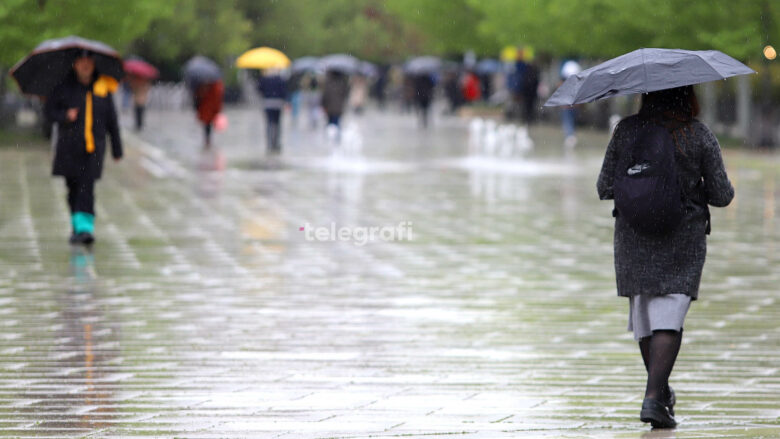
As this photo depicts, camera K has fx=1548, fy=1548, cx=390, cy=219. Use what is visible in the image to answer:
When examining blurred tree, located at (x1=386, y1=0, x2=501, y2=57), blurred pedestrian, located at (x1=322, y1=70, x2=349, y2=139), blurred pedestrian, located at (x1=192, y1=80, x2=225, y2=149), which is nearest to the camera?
blurred pedestrian, located at (x1=322, y1=70, x2=349, y2=139)

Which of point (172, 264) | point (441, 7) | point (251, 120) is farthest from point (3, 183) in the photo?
point (441, 7)

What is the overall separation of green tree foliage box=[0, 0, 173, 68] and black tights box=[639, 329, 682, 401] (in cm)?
2146

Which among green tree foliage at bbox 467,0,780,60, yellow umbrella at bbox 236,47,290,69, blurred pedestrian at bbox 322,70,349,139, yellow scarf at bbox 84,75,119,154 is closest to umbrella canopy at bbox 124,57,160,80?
yellow umbrella at bbox 236,47,290,69

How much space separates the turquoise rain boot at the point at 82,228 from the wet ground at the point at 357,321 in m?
0.20

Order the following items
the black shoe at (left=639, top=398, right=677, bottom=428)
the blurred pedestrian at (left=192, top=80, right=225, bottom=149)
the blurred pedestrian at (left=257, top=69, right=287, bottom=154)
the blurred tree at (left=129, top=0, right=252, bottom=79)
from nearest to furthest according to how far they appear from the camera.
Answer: the black shoe at (left=639, top=398, right=677, bottom=428) → the blurred pedestrian at (left=257, top=69, right=287, bottom=154) → the blurred pedestrian at (left=192, top=80, right=225, bottom=149) → the blurred tree at (left=129, top=0, right=252, bottom=79)

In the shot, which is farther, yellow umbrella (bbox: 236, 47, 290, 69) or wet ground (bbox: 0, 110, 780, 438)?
yellow umbrella (bbox: 236, 47, 290, 69)

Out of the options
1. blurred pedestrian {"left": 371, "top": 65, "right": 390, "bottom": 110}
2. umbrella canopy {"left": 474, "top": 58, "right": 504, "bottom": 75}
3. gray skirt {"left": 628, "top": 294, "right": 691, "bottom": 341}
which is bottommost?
blurred pedestrian {"left": 371, "top": 65, "right": 390, "bottom": 110}

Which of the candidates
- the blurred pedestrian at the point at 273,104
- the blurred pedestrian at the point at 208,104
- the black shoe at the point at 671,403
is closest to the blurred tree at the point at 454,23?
the blurred pedestrian at the point at 208,104

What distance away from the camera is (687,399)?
6.59 meters

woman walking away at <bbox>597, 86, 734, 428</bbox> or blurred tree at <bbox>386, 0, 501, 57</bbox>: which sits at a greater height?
blurred tree at <bbox>386, 0, 501, 57</bbox>

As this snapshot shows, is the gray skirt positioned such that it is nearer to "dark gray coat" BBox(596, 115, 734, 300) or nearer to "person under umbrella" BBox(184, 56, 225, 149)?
"dark gray coat" BBox(596, 115, 734, 300)

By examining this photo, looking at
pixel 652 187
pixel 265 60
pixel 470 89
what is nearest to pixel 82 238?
pixel 652 187

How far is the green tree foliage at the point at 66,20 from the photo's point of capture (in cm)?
2722

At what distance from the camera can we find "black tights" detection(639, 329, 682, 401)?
5996mm
